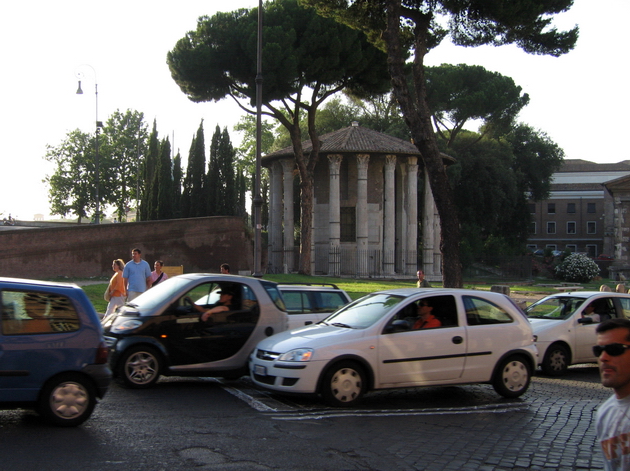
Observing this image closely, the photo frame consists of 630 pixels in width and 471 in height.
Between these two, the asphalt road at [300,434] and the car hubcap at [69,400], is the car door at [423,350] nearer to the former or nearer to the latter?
the asphalt road at [300,434]

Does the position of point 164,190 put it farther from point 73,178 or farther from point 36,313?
point 36,313

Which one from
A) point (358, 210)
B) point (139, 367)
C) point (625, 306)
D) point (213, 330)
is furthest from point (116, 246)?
point (625, 306)

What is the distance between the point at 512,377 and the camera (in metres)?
Result: 9.36

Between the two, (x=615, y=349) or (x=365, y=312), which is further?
(x=365, y=312)

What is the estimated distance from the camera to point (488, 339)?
921 centimetres

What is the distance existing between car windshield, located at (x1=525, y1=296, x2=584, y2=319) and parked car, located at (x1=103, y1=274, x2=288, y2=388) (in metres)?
5.58

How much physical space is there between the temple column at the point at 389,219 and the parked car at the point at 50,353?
31.9 metres

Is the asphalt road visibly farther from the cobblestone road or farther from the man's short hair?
the man's short hair

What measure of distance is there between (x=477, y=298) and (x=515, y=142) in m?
51.3

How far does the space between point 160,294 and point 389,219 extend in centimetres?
3032

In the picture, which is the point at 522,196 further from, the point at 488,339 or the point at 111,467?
the point at 111,467

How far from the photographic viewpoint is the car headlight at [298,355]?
8.14 metres

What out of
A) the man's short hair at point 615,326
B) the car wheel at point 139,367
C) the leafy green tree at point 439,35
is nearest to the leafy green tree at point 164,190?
the leafy green tree at point 439,35

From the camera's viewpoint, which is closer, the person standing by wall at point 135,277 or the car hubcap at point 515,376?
the car hubcap at point 515,376
